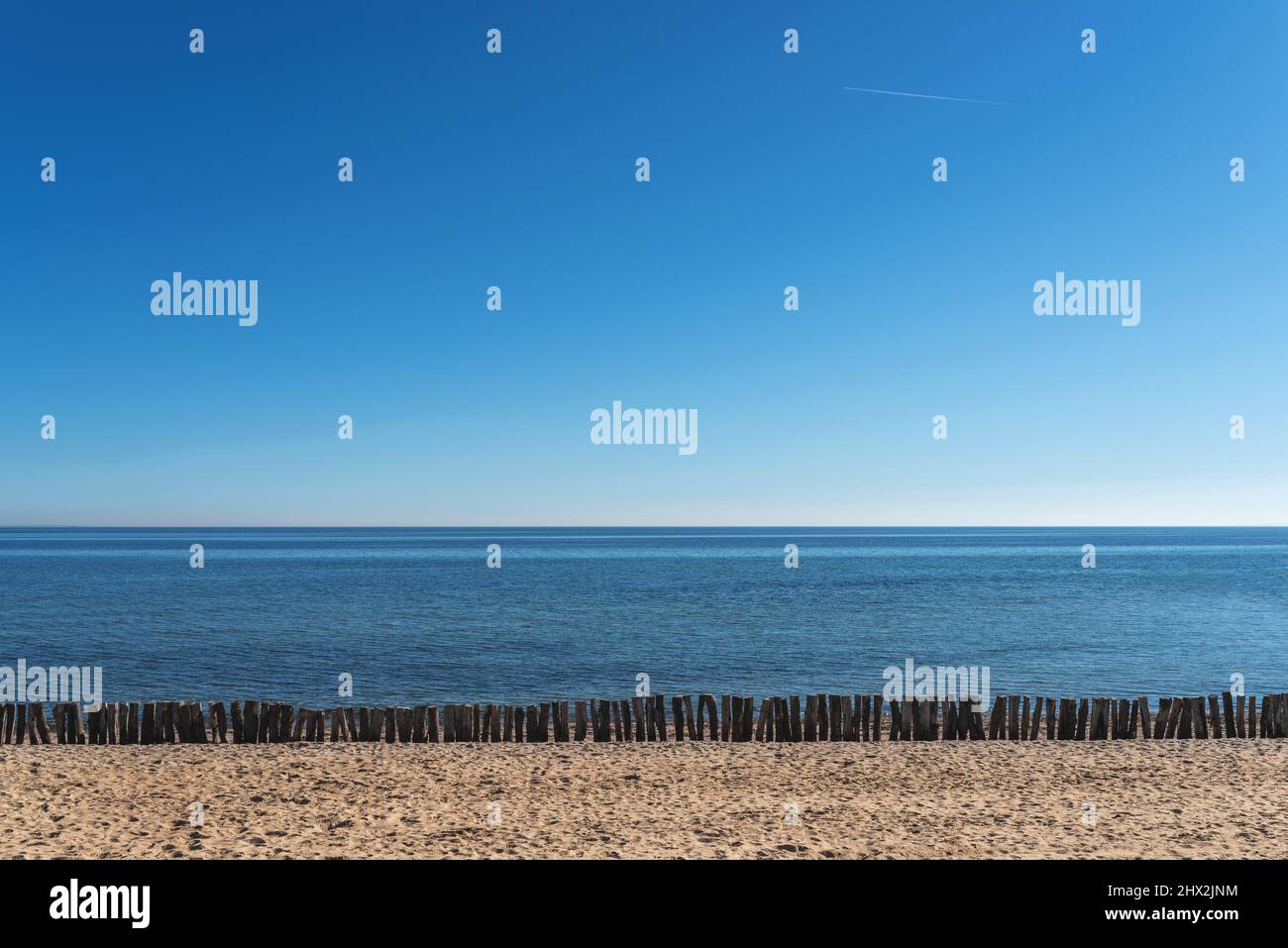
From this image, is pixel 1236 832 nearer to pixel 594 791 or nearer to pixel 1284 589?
pixel 594 791

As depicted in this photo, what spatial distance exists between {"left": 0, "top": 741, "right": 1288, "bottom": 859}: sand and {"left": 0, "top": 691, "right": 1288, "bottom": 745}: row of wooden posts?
1.63ft

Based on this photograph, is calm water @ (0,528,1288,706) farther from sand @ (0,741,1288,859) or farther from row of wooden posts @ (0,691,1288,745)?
sand @ (0,741,1288,859)

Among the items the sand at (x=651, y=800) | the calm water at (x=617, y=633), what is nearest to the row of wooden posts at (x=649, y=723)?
the sand at (x=651, y=800)

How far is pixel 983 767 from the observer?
16.0 meters

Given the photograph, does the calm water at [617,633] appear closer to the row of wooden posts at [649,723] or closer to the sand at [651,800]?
the row of wooden posts at [649,723]

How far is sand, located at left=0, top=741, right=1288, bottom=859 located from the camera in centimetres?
1166

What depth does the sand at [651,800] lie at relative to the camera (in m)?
11.7

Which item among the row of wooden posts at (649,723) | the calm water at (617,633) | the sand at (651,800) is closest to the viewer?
the sand at (651,800)

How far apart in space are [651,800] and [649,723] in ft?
15.3

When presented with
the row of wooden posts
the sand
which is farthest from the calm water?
the sand

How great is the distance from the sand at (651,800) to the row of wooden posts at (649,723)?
0.50m

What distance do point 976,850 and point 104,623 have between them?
48.0 metres

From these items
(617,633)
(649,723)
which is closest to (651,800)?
(649,723)
